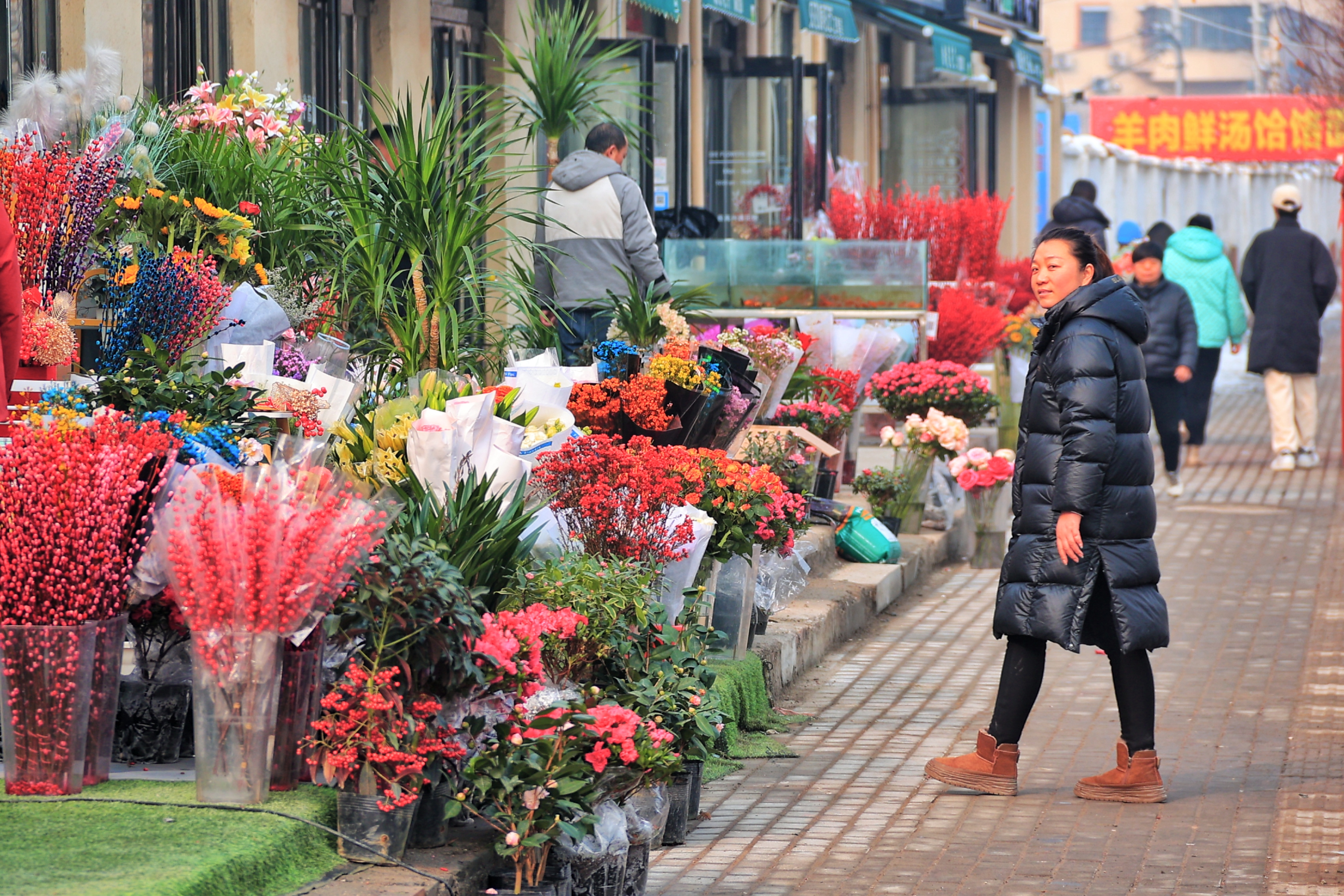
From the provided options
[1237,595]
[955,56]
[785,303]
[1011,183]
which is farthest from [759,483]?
[1011,183]

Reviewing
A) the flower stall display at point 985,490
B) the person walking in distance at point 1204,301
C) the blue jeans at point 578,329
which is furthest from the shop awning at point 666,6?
the person walking in distance at point 1204,301

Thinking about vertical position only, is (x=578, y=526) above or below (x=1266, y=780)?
above

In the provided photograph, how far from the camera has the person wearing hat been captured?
13297 millimetres

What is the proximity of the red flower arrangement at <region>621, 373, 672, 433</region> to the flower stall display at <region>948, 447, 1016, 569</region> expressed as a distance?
3.56m

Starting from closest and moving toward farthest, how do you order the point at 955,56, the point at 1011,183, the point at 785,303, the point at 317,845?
the point at 317,845, the point at 785,303, the point at 955,56, the point at 1011,183

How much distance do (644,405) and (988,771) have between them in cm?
179

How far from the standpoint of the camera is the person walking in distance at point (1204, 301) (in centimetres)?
1382

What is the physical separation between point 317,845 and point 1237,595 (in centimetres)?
624

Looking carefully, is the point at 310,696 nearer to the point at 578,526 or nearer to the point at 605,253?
the point at 578,526

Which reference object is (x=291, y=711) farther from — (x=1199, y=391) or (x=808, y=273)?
(x=1199, y=391)

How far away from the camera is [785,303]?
10.8 metres

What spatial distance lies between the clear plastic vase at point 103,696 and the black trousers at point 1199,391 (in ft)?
36.7

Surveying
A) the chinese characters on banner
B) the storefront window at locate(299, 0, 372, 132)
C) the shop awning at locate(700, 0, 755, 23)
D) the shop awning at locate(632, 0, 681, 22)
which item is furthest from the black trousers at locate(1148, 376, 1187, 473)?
the chinese characters on banner

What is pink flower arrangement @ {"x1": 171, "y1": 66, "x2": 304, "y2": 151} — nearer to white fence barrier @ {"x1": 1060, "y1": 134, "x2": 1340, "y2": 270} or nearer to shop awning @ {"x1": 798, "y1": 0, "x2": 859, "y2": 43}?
shop awning @ {"x1": 798, "y1": 0, "x2": 859, "y2": 43}
